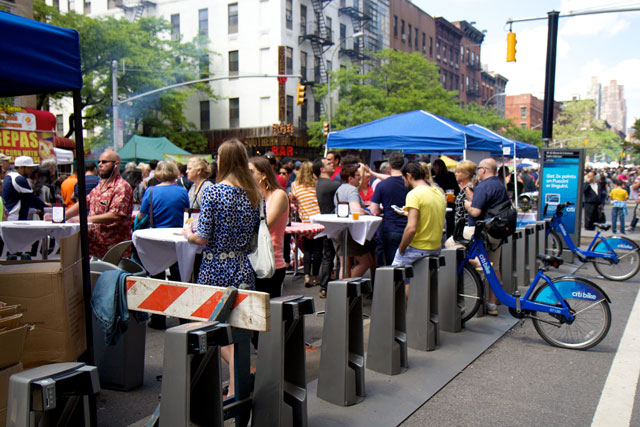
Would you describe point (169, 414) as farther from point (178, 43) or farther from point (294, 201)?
point (178, 43)

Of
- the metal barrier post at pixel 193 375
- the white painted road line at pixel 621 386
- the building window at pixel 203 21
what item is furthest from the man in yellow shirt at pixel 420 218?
the building window at pixel 203 21

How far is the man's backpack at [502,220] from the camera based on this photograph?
21.7ft

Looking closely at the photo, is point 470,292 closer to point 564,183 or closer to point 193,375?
point 193,375

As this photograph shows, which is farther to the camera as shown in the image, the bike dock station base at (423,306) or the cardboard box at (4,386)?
the bike dock station base at (423,306)

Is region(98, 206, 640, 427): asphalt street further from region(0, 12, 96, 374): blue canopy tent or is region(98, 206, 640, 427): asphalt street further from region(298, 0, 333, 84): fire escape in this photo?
region(298, 0, 333, 84): fire escape

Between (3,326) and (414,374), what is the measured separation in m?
3.32

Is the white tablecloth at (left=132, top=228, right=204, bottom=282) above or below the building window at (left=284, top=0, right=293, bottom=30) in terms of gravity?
below

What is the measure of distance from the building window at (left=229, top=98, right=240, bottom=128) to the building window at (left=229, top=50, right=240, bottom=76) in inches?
78.3

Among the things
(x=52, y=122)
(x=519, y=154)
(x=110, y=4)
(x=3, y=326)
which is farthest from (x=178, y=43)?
(x=3, y=326)

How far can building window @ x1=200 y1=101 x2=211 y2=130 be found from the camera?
42.1 m

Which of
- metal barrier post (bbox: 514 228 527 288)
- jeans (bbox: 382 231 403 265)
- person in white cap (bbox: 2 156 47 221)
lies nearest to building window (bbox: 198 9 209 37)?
person in white cap (bbox: 2 156 47 221)

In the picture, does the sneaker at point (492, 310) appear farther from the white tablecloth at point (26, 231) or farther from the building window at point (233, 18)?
the building window at point (233, 18)

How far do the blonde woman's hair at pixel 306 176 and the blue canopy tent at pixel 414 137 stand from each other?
11.1 feet

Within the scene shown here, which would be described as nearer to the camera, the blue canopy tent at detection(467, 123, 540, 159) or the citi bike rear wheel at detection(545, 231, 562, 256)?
the citi bike rear wheel at detection(545, 231, 562, 256)
